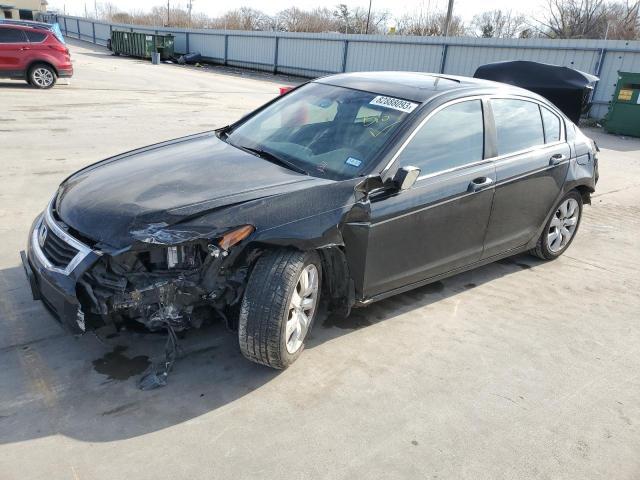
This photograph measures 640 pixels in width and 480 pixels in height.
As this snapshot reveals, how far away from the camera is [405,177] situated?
326cm

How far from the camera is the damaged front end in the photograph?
2.74m

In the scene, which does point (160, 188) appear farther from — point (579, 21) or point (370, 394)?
point (579, 21)

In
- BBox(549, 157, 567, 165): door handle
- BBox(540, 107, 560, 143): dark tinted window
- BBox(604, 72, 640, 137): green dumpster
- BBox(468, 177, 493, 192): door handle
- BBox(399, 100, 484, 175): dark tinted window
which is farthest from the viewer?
BBox(604, 72, 640, 137): green dumpster

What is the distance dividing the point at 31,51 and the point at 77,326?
14627 millimetres

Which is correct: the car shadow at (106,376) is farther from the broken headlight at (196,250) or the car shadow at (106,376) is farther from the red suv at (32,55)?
the red suv at (32,55)

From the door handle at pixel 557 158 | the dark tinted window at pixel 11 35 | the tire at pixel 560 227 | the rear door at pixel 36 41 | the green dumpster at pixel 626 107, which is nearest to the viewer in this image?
the door handle at pixel 557 158

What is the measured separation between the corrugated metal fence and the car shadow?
1735cm

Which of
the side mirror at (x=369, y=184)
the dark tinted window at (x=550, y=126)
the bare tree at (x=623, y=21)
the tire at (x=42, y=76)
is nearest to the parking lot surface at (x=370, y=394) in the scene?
the side mirror at (x=369, y=184)

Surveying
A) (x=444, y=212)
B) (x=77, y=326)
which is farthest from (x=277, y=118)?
(x=77, y=326)

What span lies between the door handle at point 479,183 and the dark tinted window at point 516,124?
332 millimetres

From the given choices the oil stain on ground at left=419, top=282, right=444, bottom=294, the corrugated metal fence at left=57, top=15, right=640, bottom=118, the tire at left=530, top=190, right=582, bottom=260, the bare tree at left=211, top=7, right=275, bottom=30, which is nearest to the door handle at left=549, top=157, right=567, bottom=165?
the tire at left=530, top=190, right=582, bottom=260

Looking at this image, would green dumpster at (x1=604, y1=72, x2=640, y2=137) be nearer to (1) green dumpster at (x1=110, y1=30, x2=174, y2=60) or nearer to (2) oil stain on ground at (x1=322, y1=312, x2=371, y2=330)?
(2) oil stain on ground at (x1=322, y1=312, x2=371, y2=330)

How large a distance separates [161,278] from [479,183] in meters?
2.34

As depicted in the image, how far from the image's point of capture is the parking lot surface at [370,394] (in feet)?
8.37
